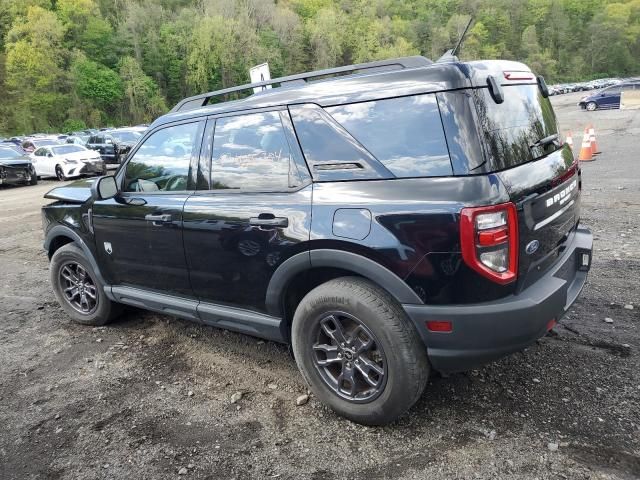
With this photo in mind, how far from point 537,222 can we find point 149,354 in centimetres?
300

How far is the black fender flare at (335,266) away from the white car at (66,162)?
18.1 meters

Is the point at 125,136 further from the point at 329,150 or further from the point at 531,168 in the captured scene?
the point at 531,168

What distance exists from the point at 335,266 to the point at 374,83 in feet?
3.36

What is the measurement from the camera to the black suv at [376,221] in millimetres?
2383

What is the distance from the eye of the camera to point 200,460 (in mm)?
2625

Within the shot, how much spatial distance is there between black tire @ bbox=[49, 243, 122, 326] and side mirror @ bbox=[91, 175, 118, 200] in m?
0.77

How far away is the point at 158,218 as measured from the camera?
352cm

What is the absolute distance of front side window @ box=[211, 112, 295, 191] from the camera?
9.82 feet

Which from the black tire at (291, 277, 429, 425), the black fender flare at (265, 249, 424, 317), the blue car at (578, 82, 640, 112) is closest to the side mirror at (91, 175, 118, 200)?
the black fender flare at (265, 249, 424, 317)

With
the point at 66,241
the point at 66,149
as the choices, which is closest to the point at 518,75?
the point at 66,241

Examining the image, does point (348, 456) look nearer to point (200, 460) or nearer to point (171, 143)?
point (200, 460)

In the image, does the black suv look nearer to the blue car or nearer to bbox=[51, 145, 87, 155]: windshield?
bbox=[51, 145, 87, 155]: windshield

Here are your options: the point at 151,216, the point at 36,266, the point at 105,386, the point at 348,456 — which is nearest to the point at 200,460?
the point at 348,456

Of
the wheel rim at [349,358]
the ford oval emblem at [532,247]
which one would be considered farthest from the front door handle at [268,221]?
the ford oval emblem at [532,247]
